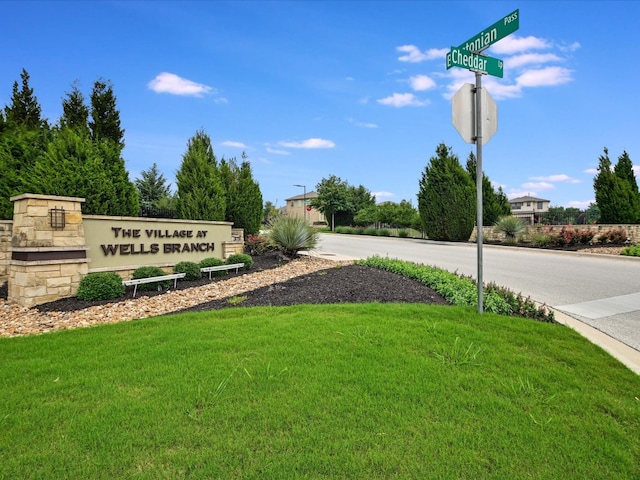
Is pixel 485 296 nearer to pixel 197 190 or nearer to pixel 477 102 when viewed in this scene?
pixel 477 102

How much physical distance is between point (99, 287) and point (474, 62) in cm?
757

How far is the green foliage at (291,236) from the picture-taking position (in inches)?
492

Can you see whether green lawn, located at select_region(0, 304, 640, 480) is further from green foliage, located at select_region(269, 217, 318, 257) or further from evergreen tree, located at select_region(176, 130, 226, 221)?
evergreen tree, located at select_region(176, 130, 226, 221)

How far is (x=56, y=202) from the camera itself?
7.79m

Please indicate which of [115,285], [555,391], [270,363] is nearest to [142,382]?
[270,363]

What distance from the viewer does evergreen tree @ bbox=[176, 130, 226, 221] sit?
12992mm

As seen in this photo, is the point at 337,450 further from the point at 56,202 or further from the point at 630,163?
the point at 630,163

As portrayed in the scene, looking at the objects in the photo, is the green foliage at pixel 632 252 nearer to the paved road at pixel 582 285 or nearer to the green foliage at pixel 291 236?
the paved road at pixel 582 285

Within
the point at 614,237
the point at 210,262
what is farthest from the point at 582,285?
the point at 614,237

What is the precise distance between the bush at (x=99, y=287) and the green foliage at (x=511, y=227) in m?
20.6

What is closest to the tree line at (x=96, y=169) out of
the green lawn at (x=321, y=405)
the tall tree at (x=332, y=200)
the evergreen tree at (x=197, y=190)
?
the evergreen tree at (x=197, y=190)

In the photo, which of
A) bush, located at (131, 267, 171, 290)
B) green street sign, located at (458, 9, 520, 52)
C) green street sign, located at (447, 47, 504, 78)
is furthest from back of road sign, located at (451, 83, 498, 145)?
bush, located at (131, 267, 171, 290)

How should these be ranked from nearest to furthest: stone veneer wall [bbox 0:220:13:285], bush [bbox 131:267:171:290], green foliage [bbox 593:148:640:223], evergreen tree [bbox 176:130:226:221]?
bush [bbox 131:267:171:290]
stone veneer wall [bbox 0:220:13:285]
evergreen tree [bbox 176:130:226:221]
green foliage [bbox 593:148:640:223]

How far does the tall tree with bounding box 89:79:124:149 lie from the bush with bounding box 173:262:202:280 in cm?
878
